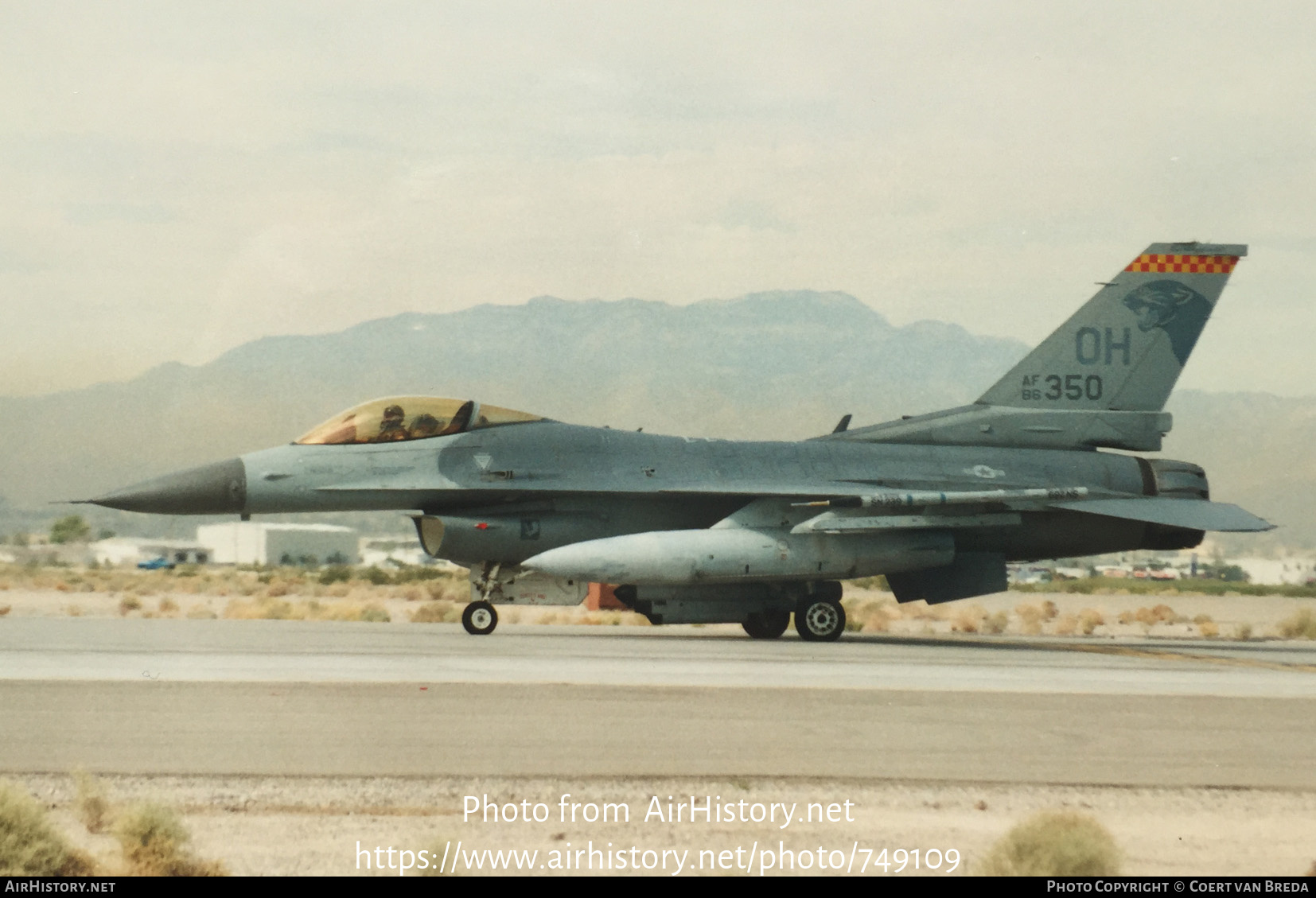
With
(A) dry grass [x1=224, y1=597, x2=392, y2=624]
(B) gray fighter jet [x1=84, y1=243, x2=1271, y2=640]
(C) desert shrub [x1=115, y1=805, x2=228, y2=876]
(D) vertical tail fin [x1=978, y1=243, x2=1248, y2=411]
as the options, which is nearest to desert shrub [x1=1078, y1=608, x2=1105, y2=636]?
(B) gray fighter jet [x1=84, y1=243, x2=1271, y2=640]

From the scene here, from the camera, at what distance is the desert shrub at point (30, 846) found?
6.21m

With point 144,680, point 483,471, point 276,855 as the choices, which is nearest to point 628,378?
point 483,471

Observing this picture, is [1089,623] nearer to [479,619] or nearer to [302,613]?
[479,619]

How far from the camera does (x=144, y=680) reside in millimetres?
11266

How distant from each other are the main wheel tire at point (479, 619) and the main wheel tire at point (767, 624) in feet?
11.8

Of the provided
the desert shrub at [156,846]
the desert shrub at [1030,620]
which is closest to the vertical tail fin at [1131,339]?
the desert shrub at [1030,620]

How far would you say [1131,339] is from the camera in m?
20.8

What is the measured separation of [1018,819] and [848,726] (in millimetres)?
2340

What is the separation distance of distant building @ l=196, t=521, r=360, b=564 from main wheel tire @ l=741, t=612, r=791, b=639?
1289 inches

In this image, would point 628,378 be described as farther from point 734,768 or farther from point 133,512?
point 734,768

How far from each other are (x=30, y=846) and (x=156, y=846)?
53cm

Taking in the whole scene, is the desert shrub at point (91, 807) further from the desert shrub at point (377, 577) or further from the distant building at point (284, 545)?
the distant building at point (284, 545)

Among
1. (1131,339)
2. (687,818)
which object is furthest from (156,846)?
(1131,339)

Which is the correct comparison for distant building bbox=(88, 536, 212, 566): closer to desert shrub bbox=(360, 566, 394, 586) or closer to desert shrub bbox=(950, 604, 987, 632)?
desert shrub bbox=(360, 566, 394, 586)
